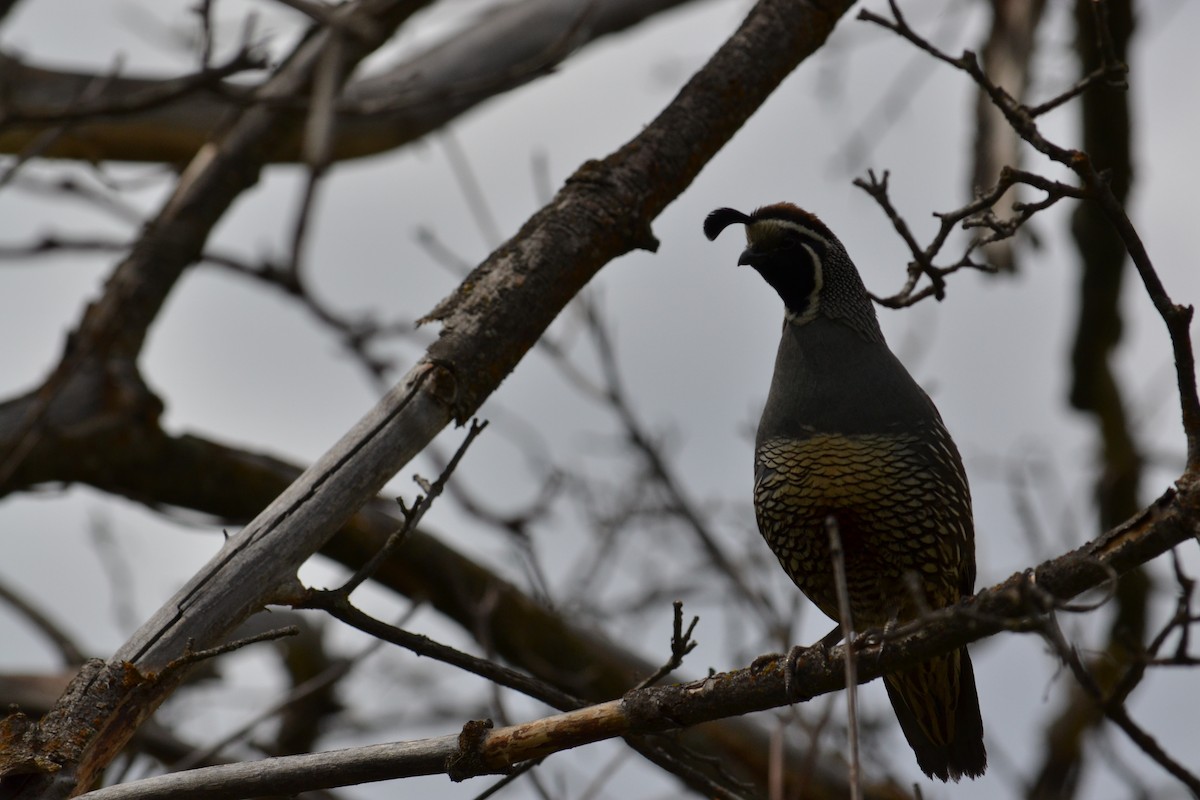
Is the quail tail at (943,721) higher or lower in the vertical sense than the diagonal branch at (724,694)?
higher

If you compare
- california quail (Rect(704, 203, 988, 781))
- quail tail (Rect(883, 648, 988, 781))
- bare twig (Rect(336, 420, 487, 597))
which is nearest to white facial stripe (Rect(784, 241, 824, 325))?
california quail (Rect(704, 203, 988, 781))

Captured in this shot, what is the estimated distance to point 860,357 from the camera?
339cm

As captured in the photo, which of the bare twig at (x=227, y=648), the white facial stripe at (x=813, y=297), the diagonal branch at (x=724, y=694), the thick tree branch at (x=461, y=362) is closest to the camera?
the diagonal branch at (x=724, y=694)

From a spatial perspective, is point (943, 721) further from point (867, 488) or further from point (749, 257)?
point (749, 257)

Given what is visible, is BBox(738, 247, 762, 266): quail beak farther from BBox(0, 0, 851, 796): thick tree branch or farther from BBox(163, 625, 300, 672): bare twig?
BBox(163, 625, 300, 672): bare twig

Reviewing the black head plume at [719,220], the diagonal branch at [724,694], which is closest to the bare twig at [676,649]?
the diagonal branch at [724,694]

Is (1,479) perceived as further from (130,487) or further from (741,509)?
(741,509)

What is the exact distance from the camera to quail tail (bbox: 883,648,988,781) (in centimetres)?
337

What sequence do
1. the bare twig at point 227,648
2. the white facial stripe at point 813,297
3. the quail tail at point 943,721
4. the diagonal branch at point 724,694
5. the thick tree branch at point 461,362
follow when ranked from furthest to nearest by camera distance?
the white facial stripe at point 813,297, the quail tail at point 943,721, the thick tree branch at point 461,362, the bare twig at point 227,648, the diagonal branch at point 724,694

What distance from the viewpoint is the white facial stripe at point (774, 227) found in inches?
141

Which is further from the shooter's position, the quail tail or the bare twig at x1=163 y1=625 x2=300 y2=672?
the quail tail

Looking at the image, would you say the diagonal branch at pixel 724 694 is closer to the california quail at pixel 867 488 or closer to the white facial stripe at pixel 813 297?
the california quail at pixel 867 488

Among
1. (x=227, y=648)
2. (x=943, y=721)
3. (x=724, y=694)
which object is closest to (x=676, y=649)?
(x=724, y=694)

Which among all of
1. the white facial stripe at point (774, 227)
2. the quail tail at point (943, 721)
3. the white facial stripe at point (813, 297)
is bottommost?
the quail tail at point (943, 721)
